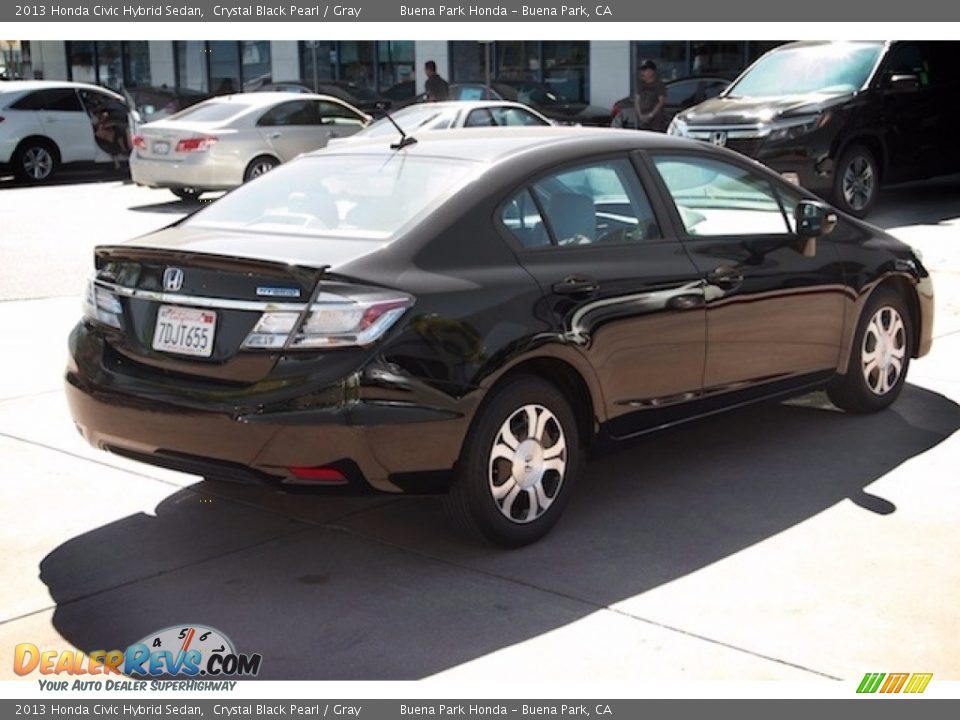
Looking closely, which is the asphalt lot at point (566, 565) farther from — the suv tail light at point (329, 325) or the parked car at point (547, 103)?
the parked car at point (547, 103)

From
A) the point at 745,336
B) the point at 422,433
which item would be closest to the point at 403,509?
the point at 422,433

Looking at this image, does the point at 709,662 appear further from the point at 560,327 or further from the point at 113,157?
the point at 113,157

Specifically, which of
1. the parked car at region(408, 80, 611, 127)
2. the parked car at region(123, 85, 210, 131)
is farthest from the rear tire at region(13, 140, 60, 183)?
the parked car at region(408, 80, 611, 127)

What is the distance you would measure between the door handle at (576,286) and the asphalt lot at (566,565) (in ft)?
2.98

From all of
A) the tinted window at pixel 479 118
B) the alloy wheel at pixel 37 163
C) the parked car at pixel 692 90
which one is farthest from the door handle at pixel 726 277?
the parked car at pixel 692 90

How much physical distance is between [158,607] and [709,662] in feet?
5.84

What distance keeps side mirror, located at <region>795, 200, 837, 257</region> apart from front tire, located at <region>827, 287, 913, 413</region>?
522mm

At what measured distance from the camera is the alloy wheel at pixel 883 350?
22.2 ft

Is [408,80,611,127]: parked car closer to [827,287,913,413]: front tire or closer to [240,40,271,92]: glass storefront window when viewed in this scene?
[240,40,271,92]: glass storefront window

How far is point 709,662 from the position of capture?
4.10 m

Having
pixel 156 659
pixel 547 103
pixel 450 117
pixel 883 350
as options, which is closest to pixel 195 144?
pixel 450 117

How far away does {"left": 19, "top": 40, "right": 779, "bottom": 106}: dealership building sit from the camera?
27.5 m

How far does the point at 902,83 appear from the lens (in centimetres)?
1454

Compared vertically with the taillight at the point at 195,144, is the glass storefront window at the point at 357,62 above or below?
above
